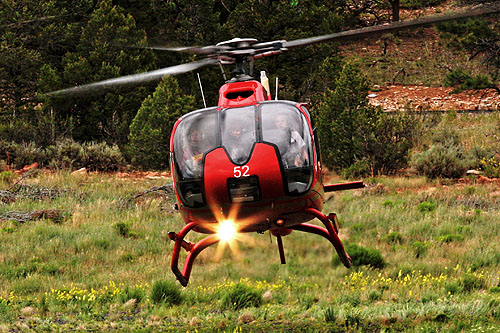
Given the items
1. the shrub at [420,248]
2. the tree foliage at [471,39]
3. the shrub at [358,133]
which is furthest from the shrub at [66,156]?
the tree foliage at [471,39]

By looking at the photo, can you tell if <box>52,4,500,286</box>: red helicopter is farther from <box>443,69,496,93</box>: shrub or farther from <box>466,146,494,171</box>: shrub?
<box>443,69,496,93</box>: shrub

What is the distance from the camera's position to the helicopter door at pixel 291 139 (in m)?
6.95

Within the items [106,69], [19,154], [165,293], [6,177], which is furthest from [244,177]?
[106,69]

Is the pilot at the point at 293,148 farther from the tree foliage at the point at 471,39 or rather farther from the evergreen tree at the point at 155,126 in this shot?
the tree foliage at the point at 471,39

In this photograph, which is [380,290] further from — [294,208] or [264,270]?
[294,208]

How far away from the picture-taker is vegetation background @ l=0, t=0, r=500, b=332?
9859 millimetres

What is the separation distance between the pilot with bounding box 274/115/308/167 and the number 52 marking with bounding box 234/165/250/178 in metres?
0.45

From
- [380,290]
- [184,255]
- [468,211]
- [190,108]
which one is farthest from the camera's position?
[190,108]

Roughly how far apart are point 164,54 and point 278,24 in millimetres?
6171

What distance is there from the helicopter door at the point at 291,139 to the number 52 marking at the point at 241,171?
379 millimetres

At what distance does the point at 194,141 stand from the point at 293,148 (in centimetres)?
114

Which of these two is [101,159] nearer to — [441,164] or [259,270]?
[441,164]

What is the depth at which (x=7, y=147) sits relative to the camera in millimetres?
22953

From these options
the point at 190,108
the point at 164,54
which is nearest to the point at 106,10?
the point at 164,54
